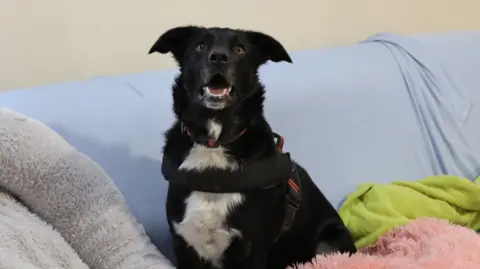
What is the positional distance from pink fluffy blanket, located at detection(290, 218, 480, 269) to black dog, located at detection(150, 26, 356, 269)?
17 cm

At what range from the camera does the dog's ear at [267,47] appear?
1348 mm

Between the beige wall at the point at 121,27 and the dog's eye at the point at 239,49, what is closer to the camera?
the dog's eye at the point at 239,49

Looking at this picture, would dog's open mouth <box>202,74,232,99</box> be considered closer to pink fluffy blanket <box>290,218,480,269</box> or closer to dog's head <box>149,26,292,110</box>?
dog's head <box>149,26,292,110</box>

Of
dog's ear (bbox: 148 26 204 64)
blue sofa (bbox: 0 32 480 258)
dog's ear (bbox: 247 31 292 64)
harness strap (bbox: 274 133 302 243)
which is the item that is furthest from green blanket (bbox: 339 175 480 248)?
dog's ear (bbox: 148 26 204 64)

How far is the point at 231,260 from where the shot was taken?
132cm

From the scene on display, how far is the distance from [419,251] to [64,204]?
0.81 m

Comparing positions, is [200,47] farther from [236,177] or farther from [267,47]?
[236,177]

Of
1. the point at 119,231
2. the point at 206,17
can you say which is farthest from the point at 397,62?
the point at 119,231

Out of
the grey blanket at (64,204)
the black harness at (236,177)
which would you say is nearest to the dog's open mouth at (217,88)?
the black harness at (236,177)

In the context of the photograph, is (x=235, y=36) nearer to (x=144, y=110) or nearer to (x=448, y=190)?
(x=144, y=110)

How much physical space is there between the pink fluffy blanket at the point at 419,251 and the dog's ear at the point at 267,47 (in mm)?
458

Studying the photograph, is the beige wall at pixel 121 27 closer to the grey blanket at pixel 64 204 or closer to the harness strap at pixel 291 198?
the grey blanket at pixel 64 204

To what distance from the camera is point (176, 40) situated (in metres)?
1.35

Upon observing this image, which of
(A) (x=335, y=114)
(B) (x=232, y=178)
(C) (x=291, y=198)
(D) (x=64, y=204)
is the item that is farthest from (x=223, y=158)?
(A) (x=335, y=114)
